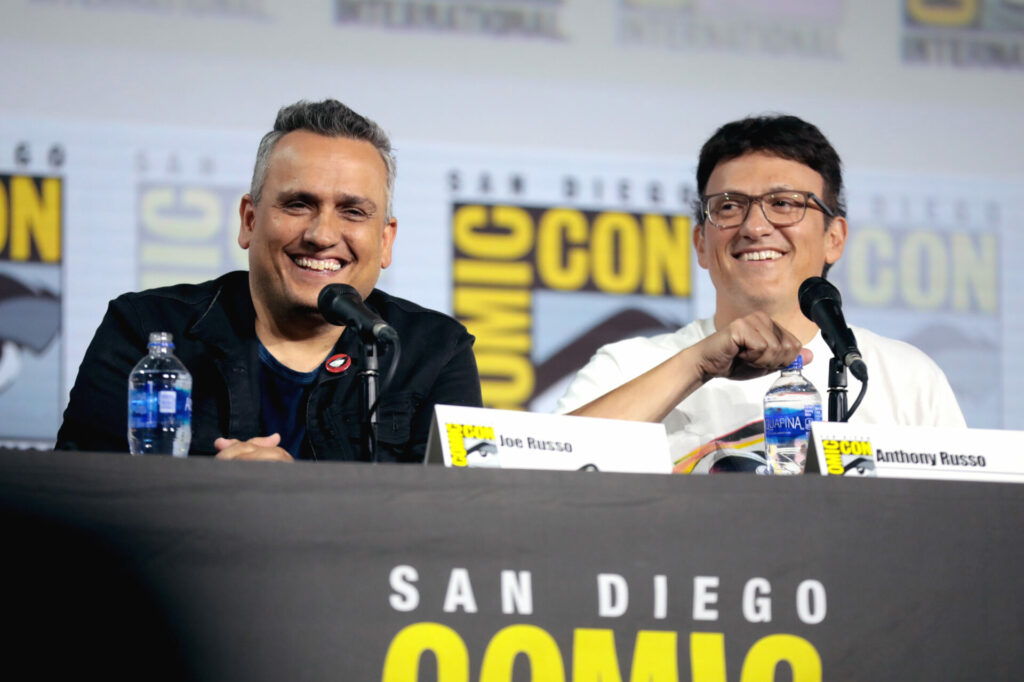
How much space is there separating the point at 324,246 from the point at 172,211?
1184 millimetres

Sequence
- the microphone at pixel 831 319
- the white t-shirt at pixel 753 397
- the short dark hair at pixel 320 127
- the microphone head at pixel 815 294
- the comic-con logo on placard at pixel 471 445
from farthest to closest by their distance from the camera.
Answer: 1. the white t-shirt at pixel 753 397
2. the short dark hair at pixel 320 127
3. the microphone head at pixel 815 294
4. the microphone at pixel 831 319
5. the comic-con logo on placard at pixel 471 445

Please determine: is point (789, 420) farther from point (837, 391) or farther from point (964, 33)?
point (964, 33)

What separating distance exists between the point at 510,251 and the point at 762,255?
3.38ft

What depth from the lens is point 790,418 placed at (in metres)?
2.01

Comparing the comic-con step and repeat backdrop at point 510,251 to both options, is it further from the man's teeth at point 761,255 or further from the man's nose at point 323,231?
the man's nose at point 323,231

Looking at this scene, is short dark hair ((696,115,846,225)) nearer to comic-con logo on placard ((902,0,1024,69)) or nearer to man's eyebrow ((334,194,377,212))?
man's eyebrow ((334,194,377,212))

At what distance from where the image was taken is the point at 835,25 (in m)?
3.71

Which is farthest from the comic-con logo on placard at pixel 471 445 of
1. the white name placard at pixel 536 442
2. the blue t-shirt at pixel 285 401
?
the blue t-shirt at pixel 285 401

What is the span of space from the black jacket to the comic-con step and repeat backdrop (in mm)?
943

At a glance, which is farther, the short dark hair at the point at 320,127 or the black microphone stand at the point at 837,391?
the short dark hair at the point at 320,127

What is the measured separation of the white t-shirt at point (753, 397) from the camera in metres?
2.46

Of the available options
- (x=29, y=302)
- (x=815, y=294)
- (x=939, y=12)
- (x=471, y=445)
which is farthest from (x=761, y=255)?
(x=29, y=302)

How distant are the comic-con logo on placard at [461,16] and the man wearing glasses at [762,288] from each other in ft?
3.48

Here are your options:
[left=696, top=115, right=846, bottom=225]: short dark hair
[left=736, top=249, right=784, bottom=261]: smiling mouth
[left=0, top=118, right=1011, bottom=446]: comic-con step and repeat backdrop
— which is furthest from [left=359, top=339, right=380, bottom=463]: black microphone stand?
[left=0, top=118, right=1011, bottom=446]: comic-con step and repeat backdrop
